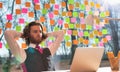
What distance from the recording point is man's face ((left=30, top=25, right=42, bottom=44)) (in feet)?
7.80

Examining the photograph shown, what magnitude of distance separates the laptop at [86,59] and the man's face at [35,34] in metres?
0.68

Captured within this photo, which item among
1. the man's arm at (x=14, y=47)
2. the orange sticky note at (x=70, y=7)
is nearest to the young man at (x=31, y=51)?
the man's arm at (x=14, y=47)

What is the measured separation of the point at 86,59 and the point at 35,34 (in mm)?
744

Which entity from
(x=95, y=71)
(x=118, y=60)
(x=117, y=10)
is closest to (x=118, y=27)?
(x=117, y=10)

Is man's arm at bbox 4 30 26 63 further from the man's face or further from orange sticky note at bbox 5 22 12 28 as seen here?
orange sticky note at bbox 5 22 12 28

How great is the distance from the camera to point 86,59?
1824 millimetres

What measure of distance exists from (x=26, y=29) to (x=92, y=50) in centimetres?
87

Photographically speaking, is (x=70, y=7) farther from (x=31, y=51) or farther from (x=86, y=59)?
(x=86, y=59)

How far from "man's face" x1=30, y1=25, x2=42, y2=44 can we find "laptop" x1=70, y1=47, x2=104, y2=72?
681 millimetres

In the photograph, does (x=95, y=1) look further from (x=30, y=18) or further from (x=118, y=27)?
(x=30, y=18)

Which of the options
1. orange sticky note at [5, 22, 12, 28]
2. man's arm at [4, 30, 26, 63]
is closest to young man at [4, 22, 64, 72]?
man's arm at [4, 30, 26, 63]

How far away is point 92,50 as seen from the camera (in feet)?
6.07

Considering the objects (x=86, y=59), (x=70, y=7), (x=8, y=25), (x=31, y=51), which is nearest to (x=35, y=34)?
(x=31, y=51)

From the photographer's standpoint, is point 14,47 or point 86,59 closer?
point 86,59
